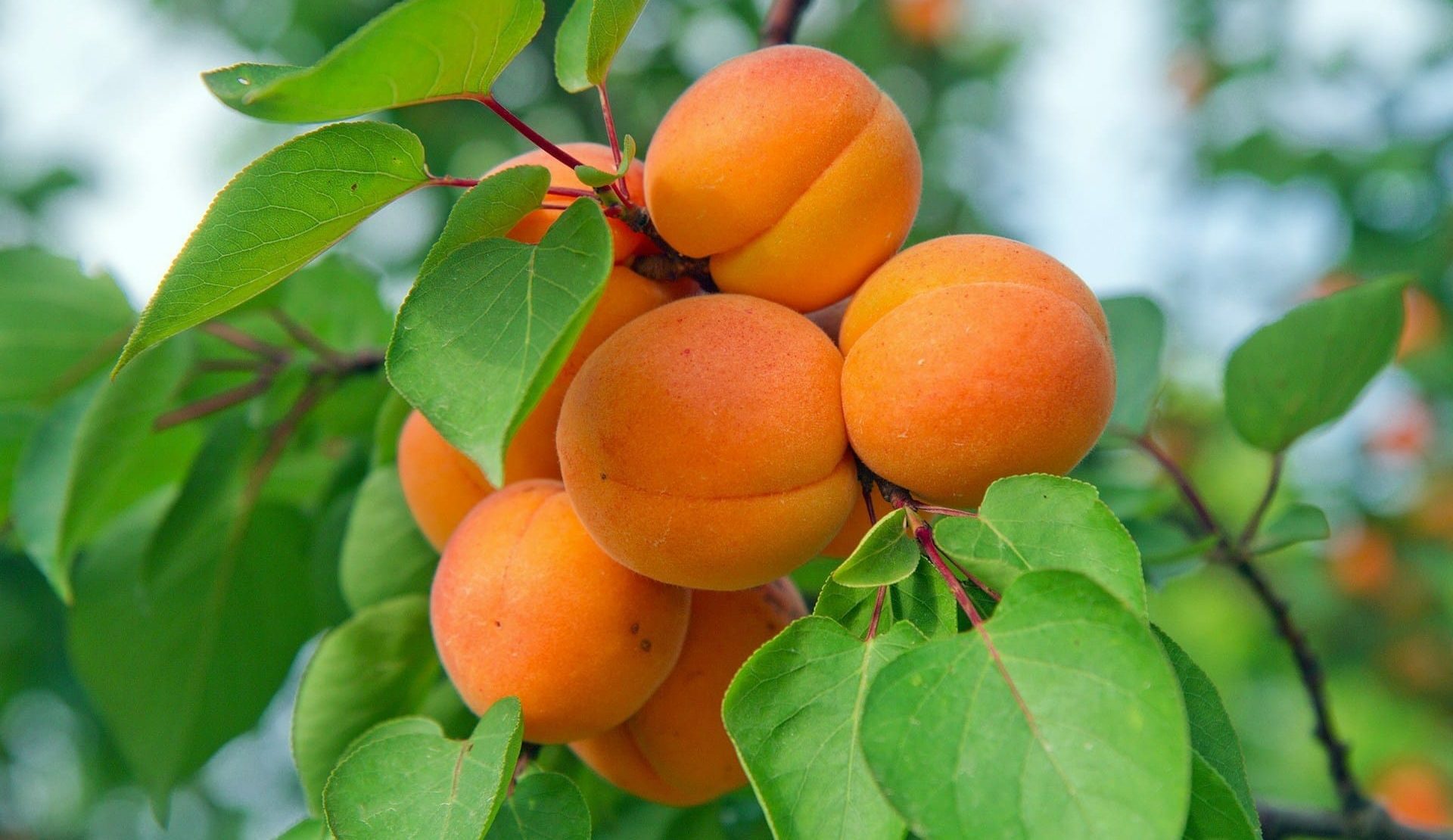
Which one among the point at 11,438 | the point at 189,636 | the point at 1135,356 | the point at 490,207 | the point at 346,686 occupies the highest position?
the point at 490,207

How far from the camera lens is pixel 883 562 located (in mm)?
588

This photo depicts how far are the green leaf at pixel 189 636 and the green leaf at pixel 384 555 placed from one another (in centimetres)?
25

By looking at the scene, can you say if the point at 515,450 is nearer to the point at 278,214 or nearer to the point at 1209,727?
the point at 278,214

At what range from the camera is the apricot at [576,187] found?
2.27 ft

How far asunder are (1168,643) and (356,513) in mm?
678

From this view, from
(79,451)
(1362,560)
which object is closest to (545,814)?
(79,451)

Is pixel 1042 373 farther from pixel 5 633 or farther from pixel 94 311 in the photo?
pixel 5 633

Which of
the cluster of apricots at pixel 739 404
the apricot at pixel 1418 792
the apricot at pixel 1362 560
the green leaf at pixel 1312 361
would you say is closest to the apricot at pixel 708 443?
the cluster of apricots at pixel 739 404

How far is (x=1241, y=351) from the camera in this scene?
43.7 inches

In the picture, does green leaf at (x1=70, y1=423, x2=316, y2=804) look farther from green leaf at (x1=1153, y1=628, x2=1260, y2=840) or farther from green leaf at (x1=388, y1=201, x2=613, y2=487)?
green leaf at (x1=1153, y1=628, x2=1260, y2=840)

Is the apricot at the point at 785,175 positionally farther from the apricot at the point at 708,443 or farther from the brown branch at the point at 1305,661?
the brown branch at the point at 1305,661

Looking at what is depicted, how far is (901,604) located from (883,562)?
58 millimetres

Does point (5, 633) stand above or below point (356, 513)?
below

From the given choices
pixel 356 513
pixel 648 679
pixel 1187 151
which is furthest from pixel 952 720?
pixel 1187 151
